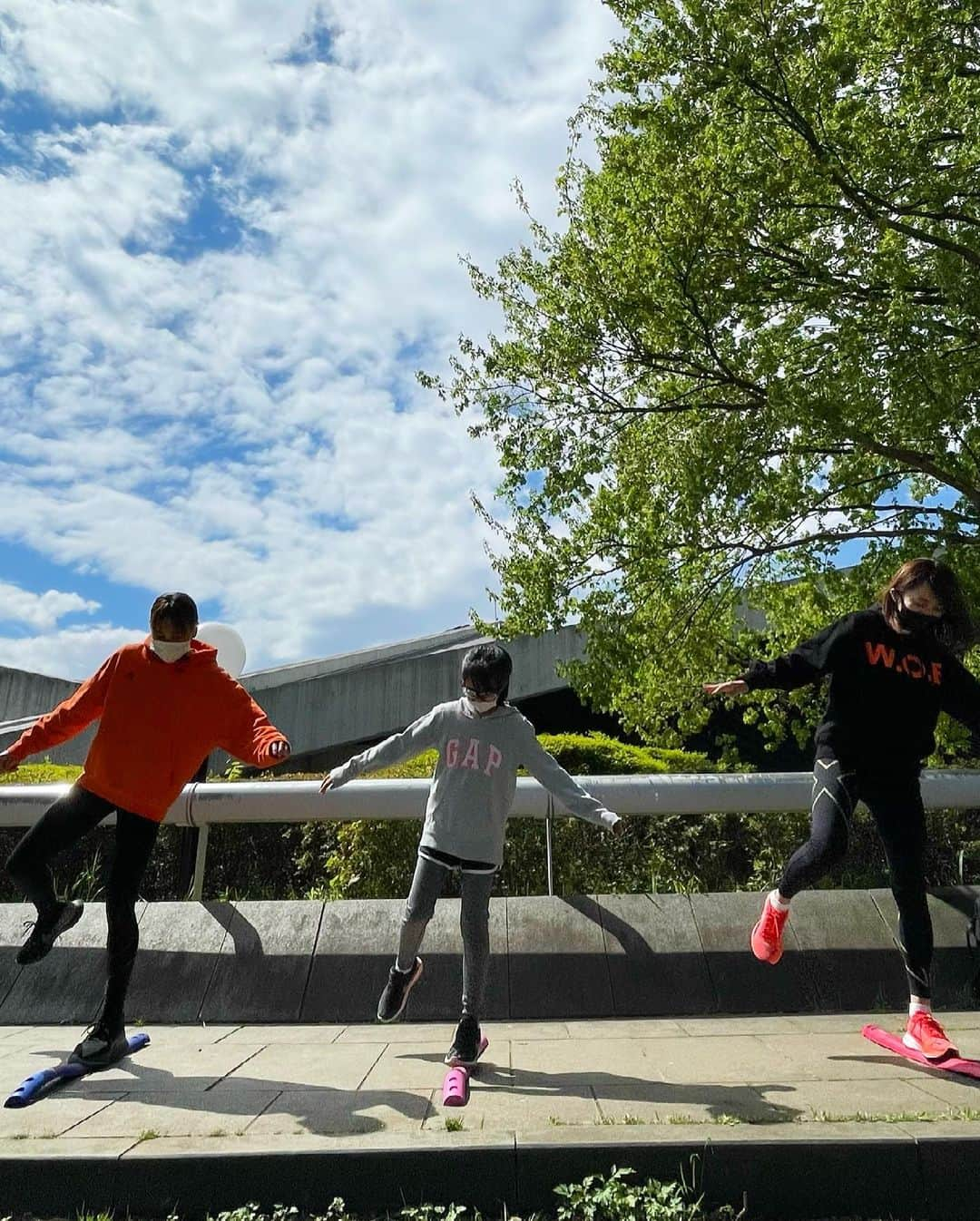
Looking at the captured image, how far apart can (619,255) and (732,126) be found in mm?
1432

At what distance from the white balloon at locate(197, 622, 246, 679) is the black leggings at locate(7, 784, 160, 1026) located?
534 centimetres

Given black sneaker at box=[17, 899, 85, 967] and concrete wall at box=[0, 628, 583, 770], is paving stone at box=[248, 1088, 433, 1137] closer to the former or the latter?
black sneaker at box=[17, 899, 85, 967]

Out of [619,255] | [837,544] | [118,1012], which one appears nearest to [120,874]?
[118,1012]

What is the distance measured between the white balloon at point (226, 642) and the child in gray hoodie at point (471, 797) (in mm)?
5613

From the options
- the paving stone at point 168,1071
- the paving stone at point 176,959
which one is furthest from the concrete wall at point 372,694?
the paving stone at point 168,1071

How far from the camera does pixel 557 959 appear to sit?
4840 mm

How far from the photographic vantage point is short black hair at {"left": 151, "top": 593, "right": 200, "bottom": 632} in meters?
4.11

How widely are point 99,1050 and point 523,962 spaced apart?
203cm

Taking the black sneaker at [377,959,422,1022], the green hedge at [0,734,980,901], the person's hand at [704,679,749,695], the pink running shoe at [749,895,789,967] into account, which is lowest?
the black sneaker at [377,959,422,1022]

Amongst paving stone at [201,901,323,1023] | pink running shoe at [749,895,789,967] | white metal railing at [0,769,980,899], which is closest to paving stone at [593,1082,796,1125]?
pink running shoe at [749,895,789,967]

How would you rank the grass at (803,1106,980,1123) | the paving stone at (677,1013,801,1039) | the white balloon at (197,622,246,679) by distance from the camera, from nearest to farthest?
the grass at (803,1106,980,1123) → the paving stone at (677,1013,801,1039) → the white balloon at (197,622,246,679)

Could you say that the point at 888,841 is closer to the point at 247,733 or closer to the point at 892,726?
the point at 892,726

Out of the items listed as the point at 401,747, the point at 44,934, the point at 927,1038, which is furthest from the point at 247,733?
the point at 927,1038

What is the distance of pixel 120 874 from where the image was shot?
13.0 ft
